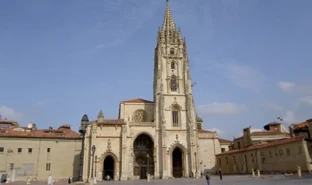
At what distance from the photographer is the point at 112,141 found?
40.6 meters

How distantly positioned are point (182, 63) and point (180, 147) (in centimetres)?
1615

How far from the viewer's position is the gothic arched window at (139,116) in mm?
46406

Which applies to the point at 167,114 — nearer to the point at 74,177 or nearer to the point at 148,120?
the point at 148,120

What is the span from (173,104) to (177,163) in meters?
10.2

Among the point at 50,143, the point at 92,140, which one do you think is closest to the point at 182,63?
the point at 92,140

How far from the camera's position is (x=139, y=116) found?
4675cm

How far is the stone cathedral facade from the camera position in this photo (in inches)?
1561

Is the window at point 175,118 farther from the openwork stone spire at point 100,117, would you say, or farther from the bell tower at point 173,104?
the openwork stone spire at point 100,117

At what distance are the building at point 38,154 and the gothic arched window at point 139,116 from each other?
10.3m

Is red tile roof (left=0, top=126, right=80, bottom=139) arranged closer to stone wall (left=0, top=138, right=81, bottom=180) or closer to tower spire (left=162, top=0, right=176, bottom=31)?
stone wall (left=0, top=138, right=81, bottom=180)

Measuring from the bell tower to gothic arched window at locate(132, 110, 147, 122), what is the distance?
3.78 m

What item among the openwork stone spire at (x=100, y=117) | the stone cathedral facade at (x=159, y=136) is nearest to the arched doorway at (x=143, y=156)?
the stone cathedral facade at (x=159, y=136)

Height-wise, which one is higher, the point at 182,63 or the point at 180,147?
the point at 182,63

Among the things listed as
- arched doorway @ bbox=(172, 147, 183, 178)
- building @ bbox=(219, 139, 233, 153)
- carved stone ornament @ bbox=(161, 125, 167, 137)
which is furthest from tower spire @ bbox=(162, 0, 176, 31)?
building @ bbox=(219, 139, 233, 153)
